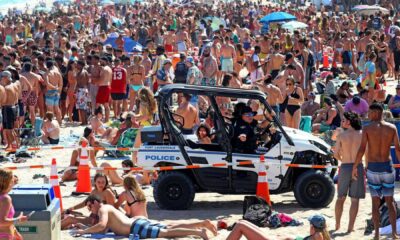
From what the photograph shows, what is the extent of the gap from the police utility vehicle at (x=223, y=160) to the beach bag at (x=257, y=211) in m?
0.84

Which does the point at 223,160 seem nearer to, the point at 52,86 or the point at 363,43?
the point at 52,86

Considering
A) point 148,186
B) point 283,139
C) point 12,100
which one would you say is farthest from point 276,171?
point 12,100

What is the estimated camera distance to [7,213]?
888 cm

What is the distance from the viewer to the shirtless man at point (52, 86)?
65.2 feet

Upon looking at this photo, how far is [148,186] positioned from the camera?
1428 centimetres

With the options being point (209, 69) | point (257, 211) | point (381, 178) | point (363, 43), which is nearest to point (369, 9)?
point (363, 43)

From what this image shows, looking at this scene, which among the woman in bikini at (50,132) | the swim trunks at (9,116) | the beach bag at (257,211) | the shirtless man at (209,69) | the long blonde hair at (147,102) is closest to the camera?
the beach bag at (257,211)

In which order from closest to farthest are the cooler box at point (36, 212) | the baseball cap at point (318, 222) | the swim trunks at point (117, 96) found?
the cooler box at point (36, 212) → the baseball cap at point (318, 222) → the swim trunks at point (117, 96)

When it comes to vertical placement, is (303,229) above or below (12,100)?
below

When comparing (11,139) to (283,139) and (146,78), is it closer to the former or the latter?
(146,78)

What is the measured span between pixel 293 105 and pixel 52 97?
5348mm

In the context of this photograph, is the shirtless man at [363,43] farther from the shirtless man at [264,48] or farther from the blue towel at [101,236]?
the blue towel at [101,236]

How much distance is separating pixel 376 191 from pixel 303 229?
1.25m

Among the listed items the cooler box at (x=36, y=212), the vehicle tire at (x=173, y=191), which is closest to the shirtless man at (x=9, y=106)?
the vehicle tire at (x=173, y=191)
